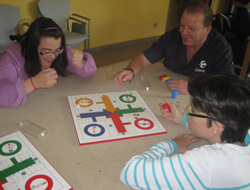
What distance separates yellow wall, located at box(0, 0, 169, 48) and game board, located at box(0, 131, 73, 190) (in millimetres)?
2773

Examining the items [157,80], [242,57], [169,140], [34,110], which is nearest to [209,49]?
[157,80]

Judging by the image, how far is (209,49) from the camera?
1701 millimetres

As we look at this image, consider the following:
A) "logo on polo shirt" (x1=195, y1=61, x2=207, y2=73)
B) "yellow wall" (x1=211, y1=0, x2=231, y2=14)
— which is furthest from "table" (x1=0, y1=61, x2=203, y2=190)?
"yellow wall" (x1=211, y1=0, x2=231, y2=14)

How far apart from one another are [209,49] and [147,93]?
63 centimetres

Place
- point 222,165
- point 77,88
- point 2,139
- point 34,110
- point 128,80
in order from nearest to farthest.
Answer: point 222,165 → point 2,139 → point 34,110 → point 77,88 → point 128,80

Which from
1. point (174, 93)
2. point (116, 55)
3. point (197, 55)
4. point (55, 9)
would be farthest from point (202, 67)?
point (116, 55)

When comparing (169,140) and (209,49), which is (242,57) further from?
(169,140)

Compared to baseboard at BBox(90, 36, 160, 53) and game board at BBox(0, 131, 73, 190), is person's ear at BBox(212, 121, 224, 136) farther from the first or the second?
baseboard at BBox(90, 36, 160, 53)

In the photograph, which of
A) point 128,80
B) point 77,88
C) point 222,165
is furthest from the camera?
point 128,80

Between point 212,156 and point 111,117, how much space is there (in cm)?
54

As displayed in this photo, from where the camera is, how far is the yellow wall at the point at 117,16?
3634mm

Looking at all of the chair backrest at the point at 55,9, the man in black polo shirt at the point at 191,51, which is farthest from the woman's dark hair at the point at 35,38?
the chair backrest at the point at 55,9

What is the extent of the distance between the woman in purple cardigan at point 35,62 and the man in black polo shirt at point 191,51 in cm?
35

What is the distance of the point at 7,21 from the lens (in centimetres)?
293
